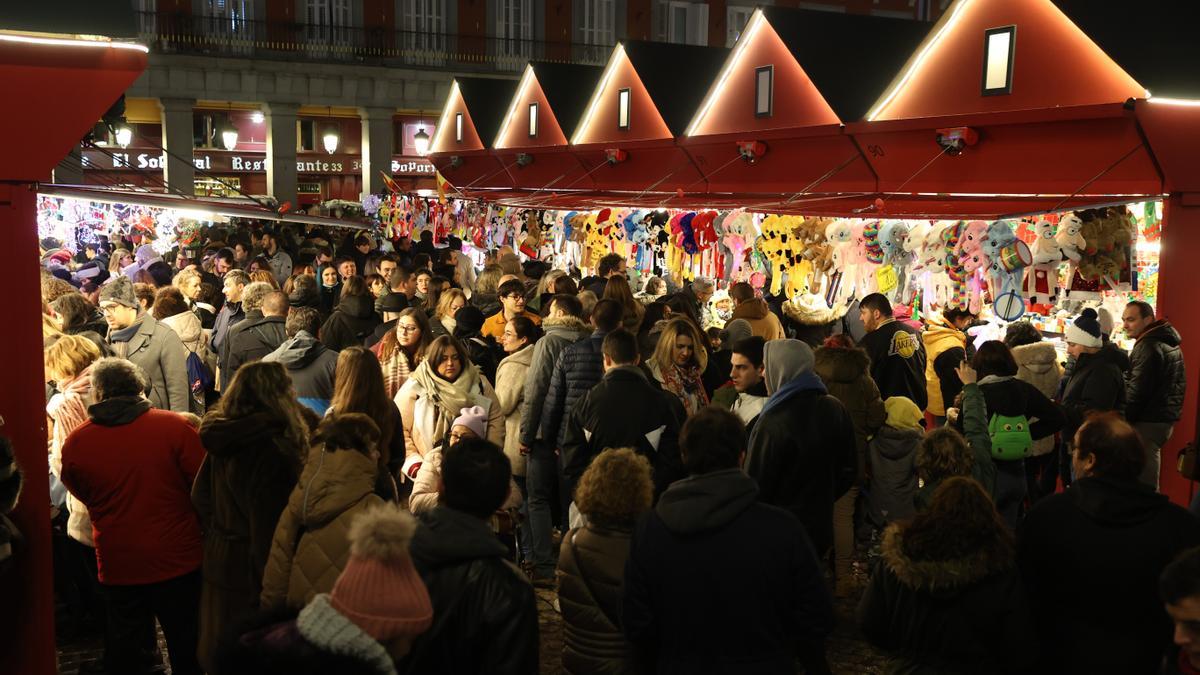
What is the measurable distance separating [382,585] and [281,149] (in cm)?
2961

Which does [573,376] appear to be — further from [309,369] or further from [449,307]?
[449,307]

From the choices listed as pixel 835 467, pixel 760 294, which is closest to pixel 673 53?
pixel 760 294

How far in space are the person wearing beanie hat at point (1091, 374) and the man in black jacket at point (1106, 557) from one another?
350 centimetres

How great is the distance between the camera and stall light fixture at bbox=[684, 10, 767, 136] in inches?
531

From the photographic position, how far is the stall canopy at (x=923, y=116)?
8.45m

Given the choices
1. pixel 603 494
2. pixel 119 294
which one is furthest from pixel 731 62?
pixel 603 494

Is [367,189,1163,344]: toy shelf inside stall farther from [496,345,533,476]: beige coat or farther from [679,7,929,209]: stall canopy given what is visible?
[496,345,533,476]: beige coat

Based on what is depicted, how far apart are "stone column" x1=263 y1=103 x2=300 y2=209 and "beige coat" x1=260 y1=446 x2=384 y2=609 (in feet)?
91.4

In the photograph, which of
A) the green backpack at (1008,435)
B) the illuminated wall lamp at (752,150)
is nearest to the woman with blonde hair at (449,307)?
the green backpack at (1008,435)

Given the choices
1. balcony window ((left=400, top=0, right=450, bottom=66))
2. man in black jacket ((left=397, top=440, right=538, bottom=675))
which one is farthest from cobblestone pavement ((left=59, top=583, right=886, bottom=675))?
balcony window ((left=400, top=0, right=450, bottom=66))

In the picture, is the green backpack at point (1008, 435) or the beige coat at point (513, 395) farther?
the beige coat at point (513, 395)

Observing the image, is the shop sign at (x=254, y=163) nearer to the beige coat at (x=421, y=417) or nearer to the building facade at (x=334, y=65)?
the building facade at (x=334, y=65)

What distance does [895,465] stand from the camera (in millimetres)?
6395

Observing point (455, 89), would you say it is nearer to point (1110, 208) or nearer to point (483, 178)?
point (483, 178)
